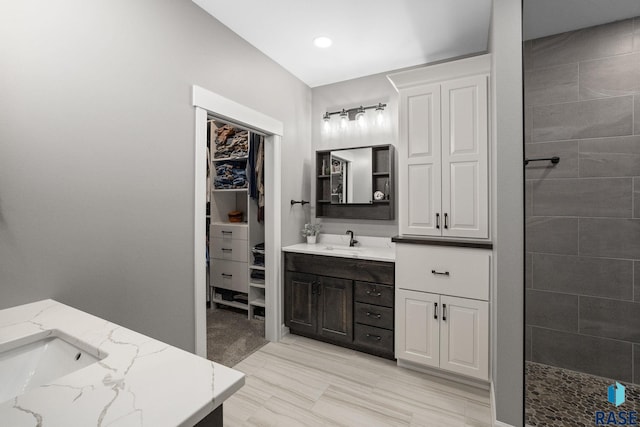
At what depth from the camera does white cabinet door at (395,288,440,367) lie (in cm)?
225

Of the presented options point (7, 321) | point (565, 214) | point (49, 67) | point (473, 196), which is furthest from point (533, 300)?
point (49, 67)

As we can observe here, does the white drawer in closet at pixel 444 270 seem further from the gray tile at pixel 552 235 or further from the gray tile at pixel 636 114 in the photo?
the gray tile at pixel 636 114

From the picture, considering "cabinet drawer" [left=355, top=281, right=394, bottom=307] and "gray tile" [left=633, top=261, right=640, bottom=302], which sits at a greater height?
"gray tile" [left=633, top=261, right=640, bottom=302]

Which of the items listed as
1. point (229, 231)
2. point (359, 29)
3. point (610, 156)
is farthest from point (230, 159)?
point (610, 156)

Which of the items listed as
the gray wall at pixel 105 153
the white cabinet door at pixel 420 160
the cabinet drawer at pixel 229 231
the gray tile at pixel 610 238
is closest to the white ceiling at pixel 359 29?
the gray wall at pixel 105 153

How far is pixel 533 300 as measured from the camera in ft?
7.83

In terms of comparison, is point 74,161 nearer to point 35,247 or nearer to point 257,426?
point 35,247

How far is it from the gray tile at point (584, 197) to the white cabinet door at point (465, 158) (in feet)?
1.86

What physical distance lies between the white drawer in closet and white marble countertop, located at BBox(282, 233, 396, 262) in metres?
0.15

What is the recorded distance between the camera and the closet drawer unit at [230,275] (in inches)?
135

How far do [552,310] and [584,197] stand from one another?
0.87 metres

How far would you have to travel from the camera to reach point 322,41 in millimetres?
2500

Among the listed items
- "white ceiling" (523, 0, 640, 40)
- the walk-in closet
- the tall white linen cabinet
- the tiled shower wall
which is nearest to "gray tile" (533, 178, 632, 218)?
the tiled shower wall

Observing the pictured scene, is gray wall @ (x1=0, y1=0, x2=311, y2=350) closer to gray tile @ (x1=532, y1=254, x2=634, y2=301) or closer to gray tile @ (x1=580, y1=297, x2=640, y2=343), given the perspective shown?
gray tile @ (x1=532, y1=254, x2=634, y2=301)
